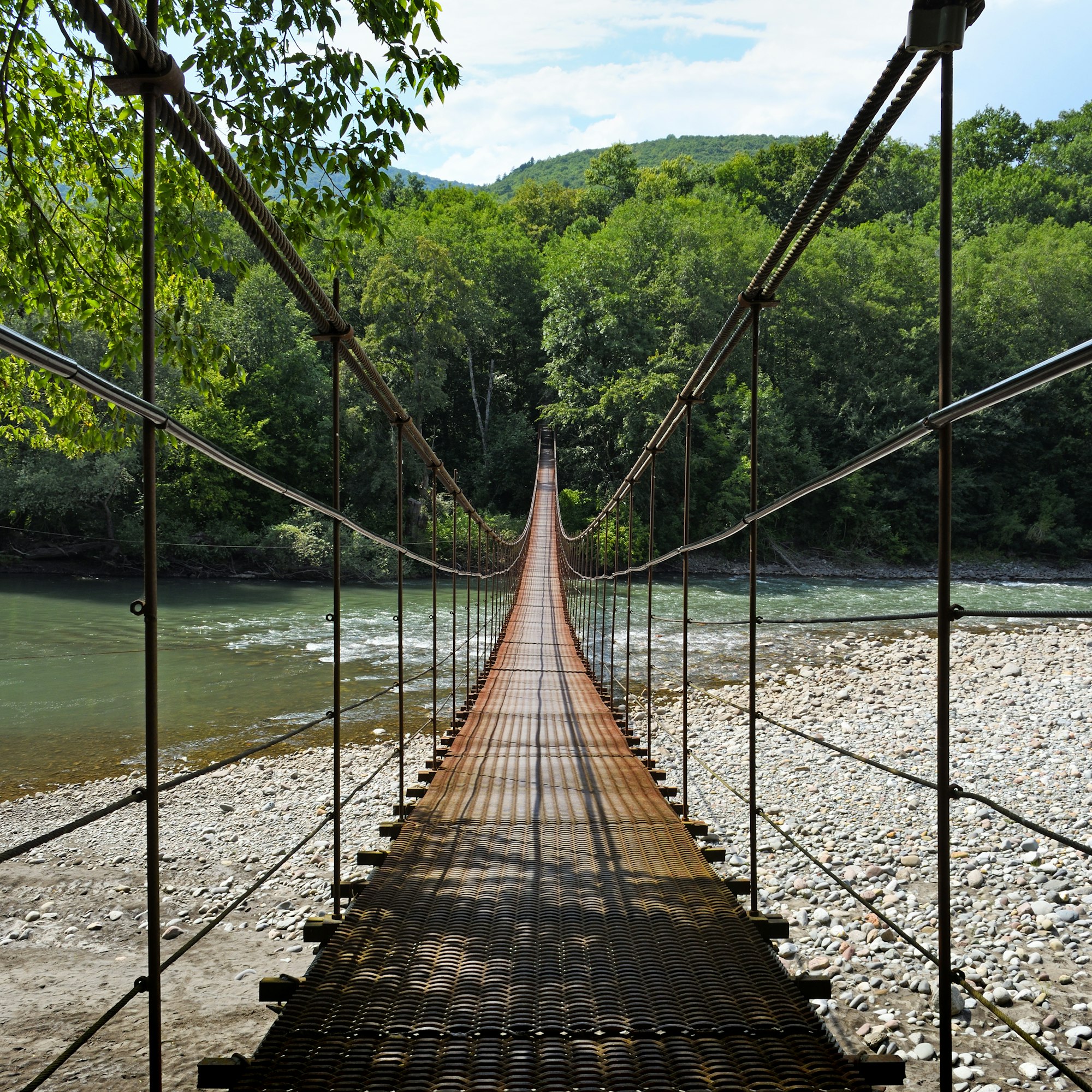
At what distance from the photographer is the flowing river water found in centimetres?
607

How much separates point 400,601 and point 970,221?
96.3 ft

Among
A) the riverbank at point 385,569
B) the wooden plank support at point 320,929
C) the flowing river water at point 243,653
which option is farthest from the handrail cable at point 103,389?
the riverbank at point 385,569

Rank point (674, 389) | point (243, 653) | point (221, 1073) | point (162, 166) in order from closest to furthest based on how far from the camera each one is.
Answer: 1. point (221, 1073)
2. point (162, 166)
3. point (243, 653)
4. point (674, 389)

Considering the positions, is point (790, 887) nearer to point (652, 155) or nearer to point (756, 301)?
point (756, 301)

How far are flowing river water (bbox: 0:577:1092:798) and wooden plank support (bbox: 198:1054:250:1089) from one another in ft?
5.13

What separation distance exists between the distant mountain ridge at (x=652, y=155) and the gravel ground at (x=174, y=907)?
166 ft

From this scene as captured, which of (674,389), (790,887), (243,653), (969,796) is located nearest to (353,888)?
(969,796)

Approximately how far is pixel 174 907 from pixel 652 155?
191 feet

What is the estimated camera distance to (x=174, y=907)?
11.5 feet

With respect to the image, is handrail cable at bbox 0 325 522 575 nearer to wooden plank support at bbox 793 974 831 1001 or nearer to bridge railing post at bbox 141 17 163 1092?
bridge railing post at bbox 141 17 163 1092

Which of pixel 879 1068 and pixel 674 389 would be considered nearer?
pixel 879 1068

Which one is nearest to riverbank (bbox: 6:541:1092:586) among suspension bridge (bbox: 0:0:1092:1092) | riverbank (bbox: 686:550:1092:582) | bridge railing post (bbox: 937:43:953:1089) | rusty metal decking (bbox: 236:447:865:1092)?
riverbank (bbox: 686:550:1092:582)

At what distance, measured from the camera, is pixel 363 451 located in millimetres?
18031

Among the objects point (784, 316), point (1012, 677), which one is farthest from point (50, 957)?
point (784, 316)
